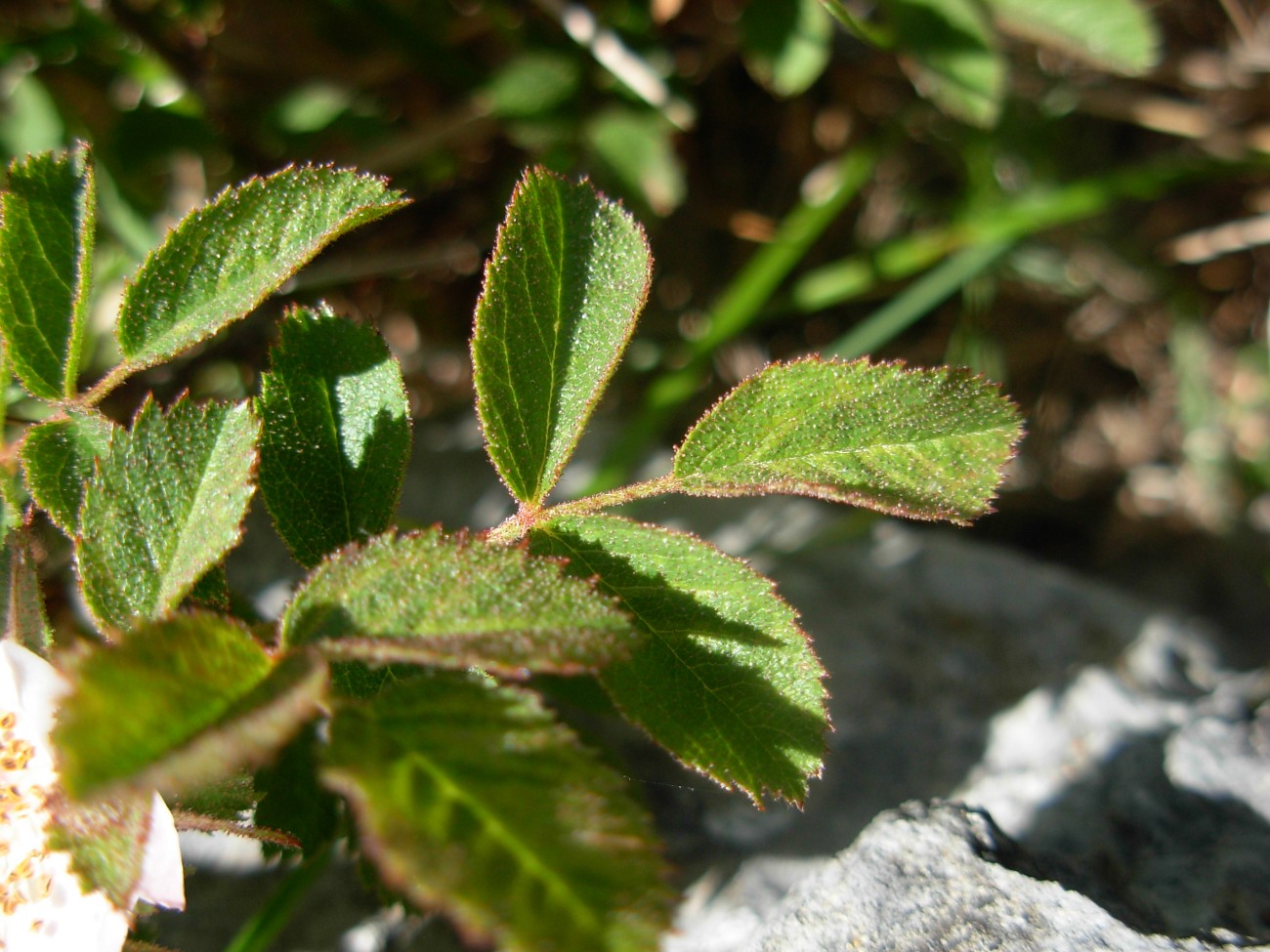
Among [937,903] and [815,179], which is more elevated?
[815,179]

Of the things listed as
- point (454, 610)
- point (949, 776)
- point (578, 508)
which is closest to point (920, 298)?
point (949, 776)

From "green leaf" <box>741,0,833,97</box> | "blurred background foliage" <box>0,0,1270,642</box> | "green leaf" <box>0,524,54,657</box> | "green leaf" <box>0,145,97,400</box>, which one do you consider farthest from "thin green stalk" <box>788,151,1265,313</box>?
"green leaf" <box>0,524,54,657</box>

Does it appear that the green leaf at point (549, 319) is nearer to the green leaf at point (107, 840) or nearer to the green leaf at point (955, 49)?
the green leaf at point (107, 840)

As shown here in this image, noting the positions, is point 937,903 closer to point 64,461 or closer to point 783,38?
point 64,461

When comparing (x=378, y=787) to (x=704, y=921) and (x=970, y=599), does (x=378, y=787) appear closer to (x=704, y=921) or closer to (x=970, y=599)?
(x=704, y=921)

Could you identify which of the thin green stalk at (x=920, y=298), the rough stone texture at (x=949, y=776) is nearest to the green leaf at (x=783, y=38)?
the thin green stalk at (x=920, y=298)

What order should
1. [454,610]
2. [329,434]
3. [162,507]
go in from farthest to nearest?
[329,434] < [162,507] < [454,610]

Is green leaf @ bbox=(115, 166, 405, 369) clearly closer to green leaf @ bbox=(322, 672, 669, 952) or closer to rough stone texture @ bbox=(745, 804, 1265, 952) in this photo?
green leaf @ bbox=(322, 672, 669, 952)
